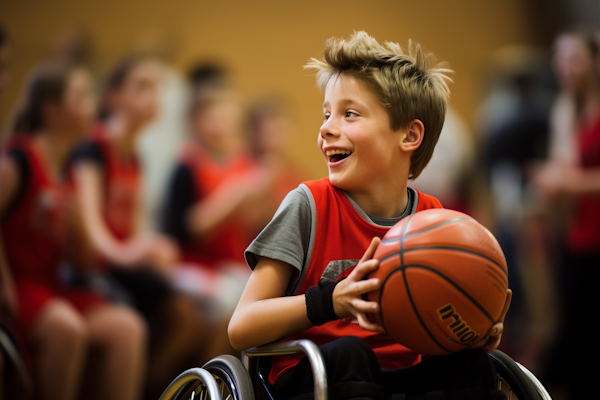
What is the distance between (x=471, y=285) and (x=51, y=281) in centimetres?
259

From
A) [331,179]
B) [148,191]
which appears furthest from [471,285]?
[148,191]

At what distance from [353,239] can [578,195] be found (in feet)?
9.41

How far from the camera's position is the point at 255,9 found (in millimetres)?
5012

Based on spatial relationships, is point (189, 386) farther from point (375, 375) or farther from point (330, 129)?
point (330, 129)

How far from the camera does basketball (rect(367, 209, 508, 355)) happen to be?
1.12 metres

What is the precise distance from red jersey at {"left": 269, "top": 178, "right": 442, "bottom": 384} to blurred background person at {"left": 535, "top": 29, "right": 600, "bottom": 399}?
252cm

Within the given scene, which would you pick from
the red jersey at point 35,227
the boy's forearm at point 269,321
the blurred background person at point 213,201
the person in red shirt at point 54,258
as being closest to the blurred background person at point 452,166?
the blurred background person at point 213,201

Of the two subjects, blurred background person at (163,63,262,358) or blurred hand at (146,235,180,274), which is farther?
blurred background person at (163,63,262,358)

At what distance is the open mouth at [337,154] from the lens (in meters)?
1.37

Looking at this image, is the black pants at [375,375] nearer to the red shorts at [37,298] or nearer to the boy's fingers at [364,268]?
the boy's fingers at [364,268]

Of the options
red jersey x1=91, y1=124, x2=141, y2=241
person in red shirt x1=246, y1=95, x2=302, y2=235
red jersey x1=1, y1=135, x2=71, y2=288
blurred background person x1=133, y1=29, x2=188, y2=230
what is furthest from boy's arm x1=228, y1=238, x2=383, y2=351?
person in red shirt x1=246, y1=95, x2=302, y2=235

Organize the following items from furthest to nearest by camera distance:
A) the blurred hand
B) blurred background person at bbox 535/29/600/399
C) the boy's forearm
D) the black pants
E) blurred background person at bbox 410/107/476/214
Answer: blurred background person at bbox 410/107/476/214
the blurred hand
blurred background person at bbox 535/29/600/399
the boy's forearm
the black pants

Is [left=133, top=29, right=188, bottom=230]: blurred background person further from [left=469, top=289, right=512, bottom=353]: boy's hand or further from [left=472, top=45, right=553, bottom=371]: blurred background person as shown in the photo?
[left=469, top=289, right=512, bottom=353]: boy's hand

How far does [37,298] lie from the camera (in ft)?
9.66
